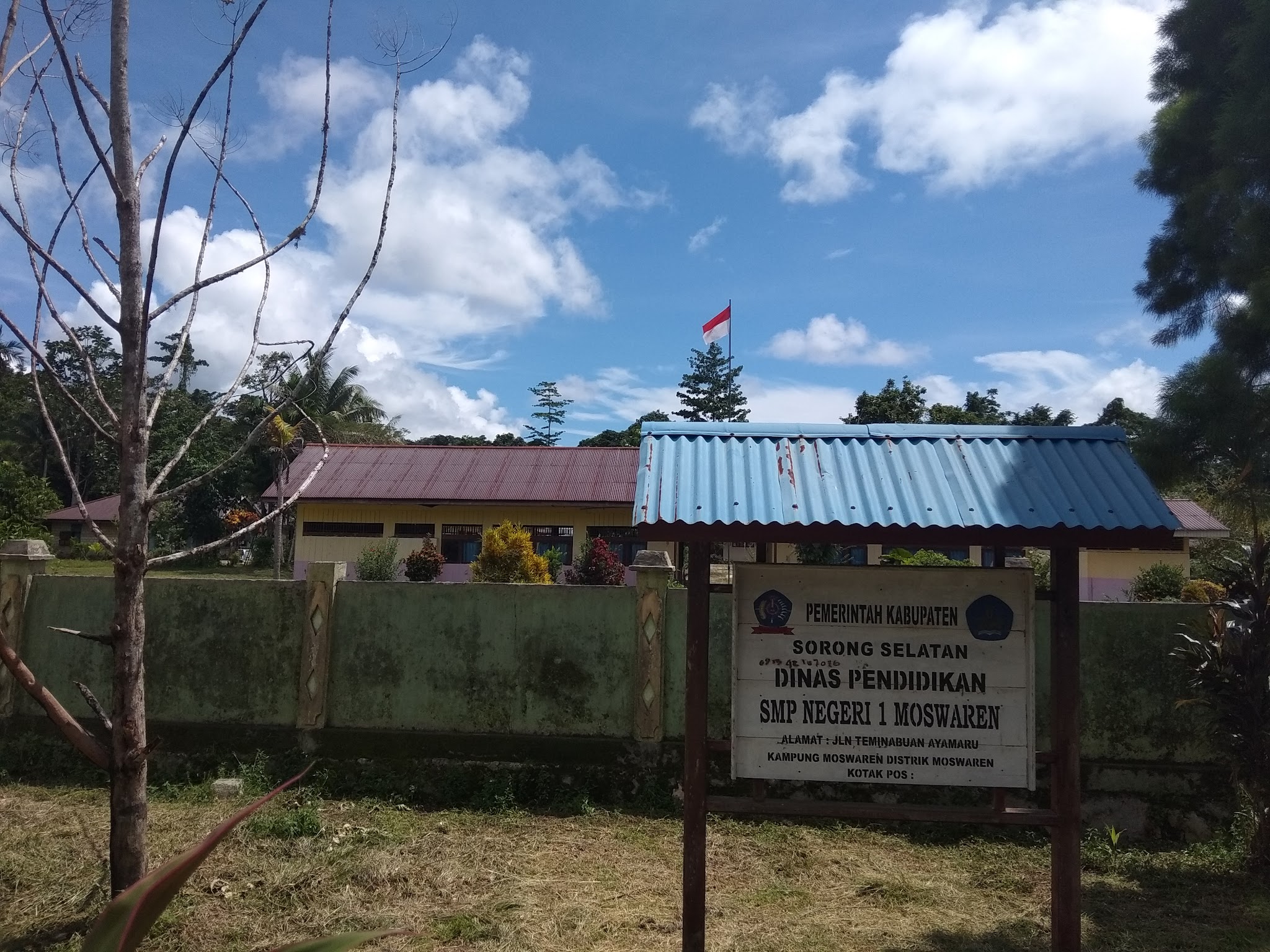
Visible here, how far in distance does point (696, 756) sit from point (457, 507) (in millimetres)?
20226

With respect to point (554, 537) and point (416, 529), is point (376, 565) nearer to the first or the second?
point (416, 529)

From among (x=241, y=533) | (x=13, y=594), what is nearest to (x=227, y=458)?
(x=241, y=533)

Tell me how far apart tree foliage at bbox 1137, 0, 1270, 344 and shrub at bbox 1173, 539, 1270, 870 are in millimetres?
1943

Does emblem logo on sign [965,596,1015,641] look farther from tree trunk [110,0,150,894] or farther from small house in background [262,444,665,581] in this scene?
small house in background [262,444,665,581]

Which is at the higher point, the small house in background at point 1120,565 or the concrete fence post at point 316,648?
the small house in background at point 1120,565

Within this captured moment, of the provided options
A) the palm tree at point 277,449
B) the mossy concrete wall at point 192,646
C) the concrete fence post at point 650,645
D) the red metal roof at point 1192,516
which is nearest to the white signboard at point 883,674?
the concrete fence post at point 650,645

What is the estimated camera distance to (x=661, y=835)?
6285 millimetres

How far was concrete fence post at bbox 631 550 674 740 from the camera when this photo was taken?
707 centimetres

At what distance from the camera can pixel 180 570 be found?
110 ft

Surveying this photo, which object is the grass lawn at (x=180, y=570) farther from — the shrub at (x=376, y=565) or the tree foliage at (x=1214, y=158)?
the tree foliage at (x=1214, y=158)

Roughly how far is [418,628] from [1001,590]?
4.78 meters

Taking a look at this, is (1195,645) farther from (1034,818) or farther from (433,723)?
(433,723)

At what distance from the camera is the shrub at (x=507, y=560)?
16.6 metres

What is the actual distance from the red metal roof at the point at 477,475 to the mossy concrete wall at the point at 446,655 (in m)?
14.9
